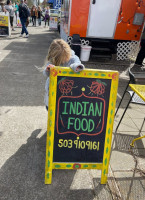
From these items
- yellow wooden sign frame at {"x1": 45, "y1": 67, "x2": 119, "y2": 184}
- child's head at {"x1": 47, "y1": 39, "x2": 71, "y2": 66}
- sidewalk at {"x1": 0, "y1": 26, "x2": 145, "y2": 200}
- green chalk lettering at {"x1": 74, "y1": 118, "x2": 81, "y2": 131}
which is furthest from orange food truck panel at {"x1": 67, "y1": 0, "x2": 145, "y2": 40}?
green chalk lettering at {"x1": 74, "y1": 118, "x2": 81, "y2": 131}

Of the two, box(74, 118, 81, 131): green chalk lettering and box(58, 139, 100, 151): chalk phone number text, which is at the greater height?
box(74, 118, 81, 131): green chalk lettering

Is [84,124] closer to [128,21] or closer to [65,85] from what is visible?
[65,85]

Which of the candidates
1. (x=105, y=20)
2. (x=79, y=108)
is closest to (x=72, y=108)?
(x=79, y=108)

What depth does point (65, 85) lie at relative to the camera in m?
2.19

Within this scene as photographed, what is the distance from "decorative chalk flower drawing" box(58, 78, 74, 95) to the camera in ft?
7.10

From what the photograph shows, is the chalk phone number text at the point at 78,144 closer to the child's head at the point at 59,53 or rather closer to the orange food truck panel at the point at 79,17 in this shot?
the child's head at the point at 59,53

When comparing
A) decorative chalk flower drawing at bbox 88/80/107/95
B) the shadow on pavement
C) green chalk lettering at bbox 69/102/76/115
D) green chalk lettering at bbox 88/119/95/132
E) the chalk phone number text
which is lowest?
the shadow on pavement

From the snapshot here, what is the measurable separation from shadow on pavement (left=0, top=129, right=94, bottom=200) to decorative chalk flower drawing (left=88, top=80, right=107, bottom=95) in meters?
1.21

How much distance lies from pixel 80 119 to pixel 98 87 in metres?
0.45

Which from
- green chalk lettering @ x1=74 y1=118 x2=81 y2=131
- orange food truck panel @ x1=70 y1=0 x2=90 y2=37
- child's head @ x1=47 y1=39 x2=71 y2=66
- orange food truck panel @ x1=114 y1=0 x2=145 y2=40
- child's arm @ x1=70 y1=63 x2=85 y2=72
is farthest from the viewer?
orange food truck panel @ x1=114 y1=0 x2=145 y2=40

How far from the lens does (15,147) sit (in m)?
3.01

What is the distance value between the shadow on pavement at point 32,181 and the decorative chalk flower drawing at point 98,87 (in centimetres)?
121

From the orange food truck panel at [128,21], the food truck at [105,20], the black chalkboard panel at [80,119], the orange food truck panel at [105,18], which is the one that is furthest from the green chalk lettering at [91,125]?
the orange food truck panel at [128,21]

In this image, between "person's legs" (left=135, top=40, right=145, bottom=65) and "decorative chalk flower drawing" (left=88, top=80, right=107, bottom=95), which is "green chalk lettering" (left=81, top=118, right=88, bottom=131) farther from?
"person's legs" (left=135, top=40, right=145, bottom=65)
